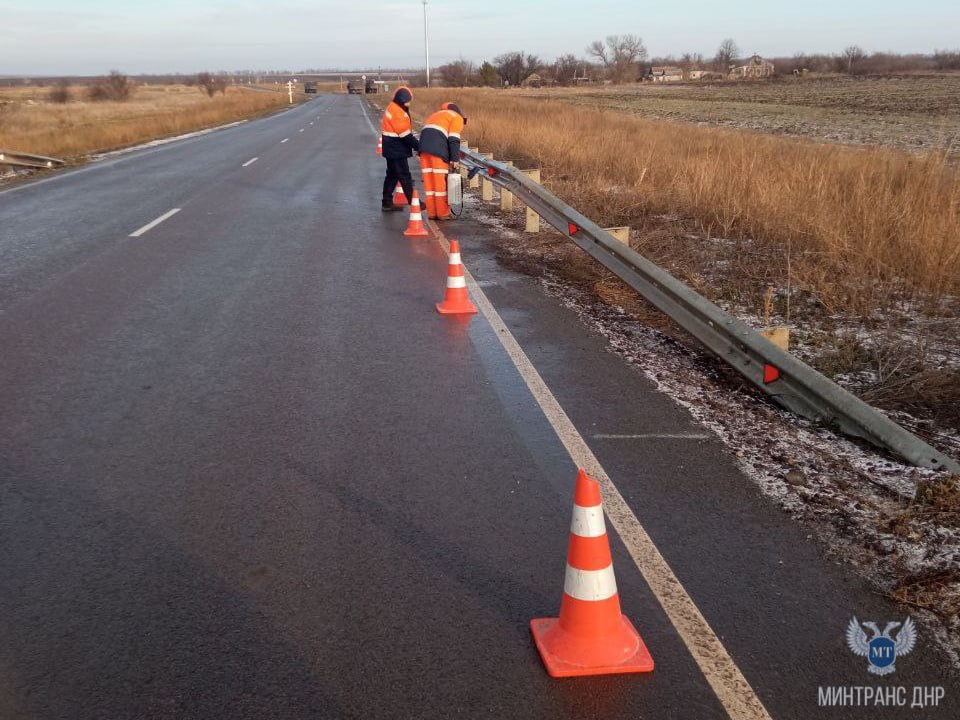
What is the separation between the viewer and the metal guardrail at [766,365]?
14.0ft

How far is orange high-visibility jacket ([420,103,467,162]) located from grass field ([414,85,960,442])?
2.03 m

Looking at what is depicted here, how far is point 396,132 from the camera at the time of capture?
12305 mm

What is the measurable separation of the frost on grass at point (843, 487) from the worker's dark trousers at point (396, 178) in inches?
290

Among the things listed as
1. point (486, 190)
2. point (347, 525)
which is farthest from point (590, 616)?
point (486, 190)

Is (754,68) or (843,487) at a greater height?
(754,68)

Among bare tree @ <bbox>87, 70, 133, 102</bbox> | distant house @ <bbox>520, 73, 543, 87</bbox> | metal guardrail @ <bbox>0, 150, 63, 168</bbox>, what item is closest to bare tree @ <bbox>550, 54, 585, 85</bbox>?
distant house @ <bbox>520, 73, 543, 87</bbox>

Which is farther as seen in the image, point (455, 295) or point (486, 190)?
point (486, 190)

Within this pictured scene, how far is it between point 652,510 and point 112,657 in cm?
238

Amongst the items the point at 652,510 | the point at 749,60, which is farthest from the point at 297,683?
the point at 749,60

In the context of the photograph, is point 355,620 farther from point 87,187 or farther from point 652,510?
point 87,187

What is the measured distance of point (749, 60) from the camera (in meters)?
149

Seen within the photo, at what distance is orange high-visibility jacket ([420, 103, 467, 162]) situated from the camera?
1191 cm

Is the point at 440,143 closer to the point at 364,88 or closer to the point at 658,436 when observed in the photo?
the point at 658,436

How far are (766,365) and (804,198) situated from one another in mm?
5596
